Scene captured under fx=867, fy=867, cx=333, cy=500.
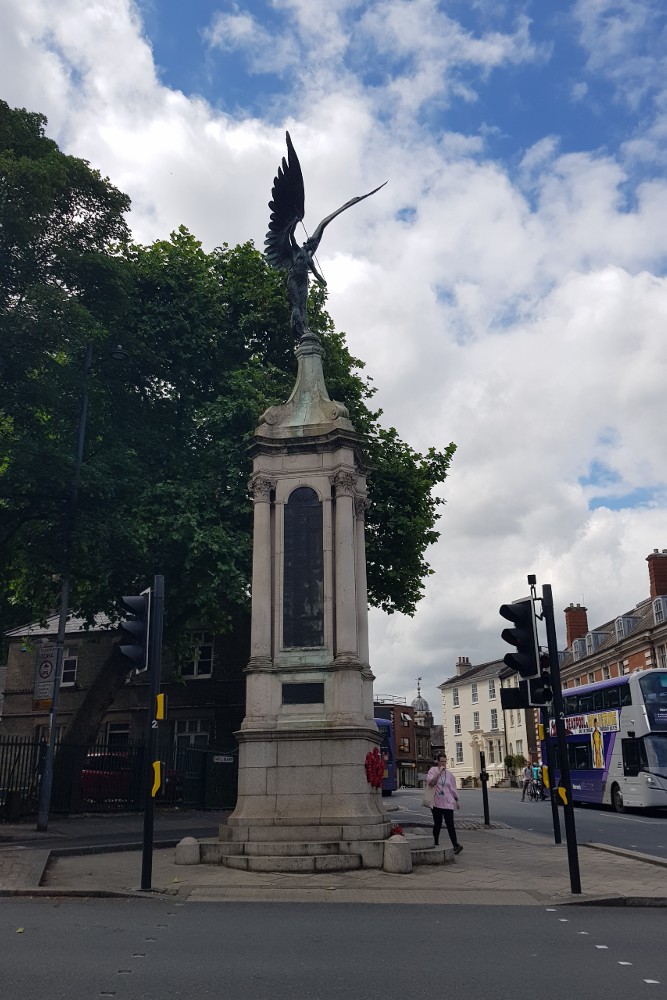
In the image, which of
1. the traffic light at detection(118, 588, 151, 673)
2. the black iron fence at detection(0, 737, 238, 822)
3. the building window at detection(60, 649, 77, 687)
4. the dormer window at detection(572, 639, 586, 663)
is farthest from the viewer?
the dormer window at detection(572, 639, 586, 663)

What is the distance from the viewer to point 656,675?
27891mm

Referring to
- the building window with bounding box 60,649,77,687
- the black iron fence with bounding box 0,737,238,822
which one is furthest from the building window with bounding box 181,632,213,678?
the black iron fence with bounding box 0,737,238,822

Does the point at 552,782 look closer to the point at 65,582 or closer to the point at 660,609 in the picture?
the point at 65,582

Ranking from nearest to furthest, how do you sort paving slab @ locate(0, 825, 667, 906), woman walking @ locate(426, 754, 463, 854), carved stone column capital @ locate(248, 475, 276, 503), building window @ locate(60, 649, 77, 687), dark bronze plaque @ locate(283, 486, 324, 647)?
paving slab @ locate(0, 825, 667, 906), woman walking @ locate(426, 754, 463, 854), dark bronze plaque @ locate(283, 486, 324, 647), carved stone column capital @ locate(248, 475, 276, 503), building window @ locate(60, 649, 77, 687)

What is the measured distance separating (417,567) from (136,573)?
8998mm

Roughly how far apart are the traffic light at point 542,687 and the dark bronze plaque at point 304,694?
3.63 m

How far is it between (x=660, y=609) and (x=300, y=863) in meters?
43.8

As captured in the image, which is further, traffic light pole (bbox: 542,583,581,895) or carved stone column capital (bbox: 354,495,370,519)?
carved stone column capital (bbox: 354,495,370,519)

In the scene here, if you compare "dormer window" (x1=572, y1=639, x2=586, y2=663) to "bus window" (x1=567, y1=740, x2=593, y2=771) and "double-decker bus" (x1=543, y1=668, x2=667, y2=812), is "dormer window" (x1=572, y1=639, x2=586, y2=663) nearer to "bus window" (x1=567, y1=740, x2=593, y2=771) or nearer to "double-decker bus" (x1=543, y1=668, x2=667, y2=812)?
"bus window" (x1=567, y1=740, x2=593, y2=771)

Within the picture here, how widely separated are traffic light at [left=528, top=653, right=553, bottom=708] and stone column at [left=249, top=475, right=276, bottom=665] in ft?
15.0

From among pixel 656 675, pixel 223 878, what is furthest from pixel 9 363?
pixel 656 675

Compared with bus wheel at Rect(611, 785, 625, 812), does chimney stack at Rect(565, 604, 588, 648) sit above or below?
above

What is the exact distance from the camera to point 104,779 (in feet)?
88.8

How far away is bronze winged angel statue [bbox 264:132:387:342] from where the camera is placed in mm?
17953
